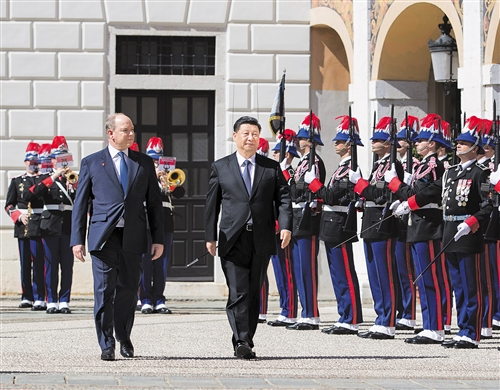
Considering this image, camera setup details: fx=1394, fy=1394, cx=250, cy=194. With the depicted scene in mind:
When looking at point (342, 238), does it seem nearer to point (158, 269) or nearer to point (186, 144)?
point (158, 269)

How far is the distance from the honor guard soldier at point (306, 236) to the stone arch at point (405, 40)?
12.3 ft

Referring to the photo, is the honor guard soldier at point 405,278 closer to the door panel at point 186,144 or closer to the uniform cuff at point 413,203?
the uniform cuff at point 413,203

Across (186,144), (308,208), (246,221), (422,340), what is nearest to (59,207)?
(186,144)

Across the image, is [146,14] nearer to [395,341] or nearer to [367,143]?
[367,143]

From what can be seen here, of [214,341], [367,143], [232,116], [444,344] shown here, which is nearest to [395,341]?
[444,344]

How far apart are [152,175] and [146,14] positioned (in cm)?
938

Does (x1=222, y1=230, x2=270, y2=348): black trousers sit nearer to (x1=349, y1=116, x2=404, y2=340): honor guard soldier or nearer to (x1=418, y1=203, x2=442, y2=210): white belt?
(x1=418, y1=203, x2=442, y2=210): white belt

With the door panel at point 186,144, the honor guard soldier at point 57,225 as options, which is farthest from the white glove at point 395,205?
the door panel at point 186,144

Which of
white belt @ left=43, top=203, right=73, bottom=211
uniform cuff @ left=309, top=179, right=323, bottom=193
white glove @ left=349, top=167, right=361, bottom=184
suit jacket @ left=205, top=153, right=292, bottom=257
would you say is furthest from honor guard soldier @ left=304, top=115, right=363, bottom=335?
white belt @ left=43, top=203, right=73, bottom=211

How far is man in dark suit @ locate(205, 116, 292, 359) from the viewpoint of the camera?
10.2 meters

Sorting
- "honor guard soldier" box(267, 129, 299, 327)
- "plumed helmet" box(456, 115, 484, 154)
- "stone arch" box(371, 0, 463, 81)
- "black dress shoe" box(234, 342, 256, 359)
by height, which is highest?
"stone arch" box(371, 0, 463, 81)

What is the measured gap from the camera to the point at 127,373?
8969mm

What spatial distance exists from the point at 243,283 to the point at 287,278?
390 cm

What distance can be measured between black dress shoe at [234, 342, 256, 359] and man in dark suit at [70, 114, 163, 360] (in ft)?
2.51
